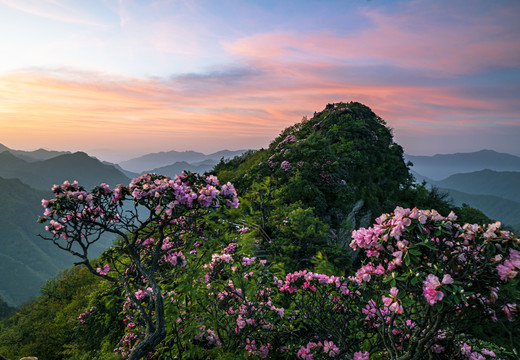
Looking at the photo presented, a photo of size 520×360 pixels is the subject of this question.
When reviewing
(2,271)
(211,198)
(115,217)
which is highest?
(211,198)

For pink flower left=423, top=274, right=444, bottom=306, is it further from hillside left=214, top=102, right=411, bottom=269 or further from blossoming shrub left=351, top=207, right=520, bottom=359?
hillside left=214, top=102, right=411, bottom=269

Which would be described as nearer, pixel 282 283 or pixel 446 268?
pixel 446 268

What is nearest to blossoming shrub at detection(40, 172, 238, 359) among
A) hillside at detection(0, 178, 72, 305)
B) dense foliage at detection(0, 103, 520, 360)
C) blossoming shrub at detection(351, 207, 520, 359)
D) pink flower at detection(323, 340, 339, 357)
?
dense foliage at detection(0, 103, 520, 360)

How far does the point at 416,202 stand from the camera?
86.0 ft

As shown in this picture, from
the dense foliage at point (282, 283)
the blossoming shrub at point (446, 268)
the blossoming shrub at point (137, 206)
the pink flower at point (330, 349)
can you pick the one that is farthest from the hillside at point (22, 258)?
the blossoming shrub at point (446, 268)

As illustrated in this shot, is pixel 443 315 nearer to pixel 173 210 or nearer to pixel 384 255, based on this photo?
pixel 384 255

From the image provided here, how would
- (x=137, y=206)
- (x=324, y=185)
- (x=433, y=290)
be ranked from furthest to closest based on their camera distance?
(x=324, y=185) < (x=137, y=206) < (x=433, y=290)

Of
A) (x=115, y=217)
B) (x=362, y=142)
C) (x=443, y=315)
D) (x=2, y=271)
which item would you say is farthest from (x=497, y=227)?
(x=2, y=271)

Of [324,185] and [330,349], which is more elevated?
[324,185]

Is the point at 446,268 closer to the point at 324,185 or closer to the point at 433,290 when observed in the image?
the point at 433,290

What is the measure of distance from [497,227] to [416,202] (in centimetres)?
2703

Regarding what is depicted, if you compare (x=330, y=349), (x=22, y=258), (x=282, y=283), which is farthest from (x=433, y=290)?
(x=22, y=258)

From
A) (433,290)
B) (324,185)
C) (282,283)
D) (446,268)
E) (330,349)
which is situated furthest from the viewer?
(324,185)

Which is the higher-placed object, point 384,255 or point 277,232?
point 384,255
